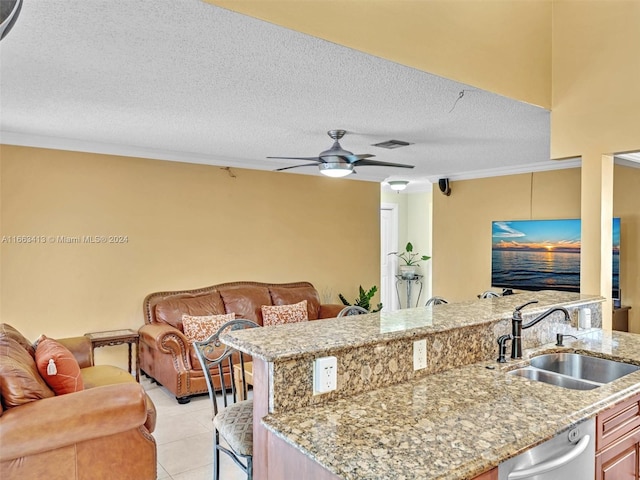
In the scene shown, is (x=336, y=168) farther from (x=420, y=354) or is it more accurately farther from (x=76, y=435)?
(x=76, y=435)

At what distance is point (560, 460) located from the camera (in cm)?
150

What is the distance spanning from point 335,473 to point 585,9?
336cm

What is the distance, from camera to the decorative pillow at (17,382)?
7.79 ft

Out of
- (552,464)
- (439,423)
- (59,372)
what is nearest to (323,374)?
(439,423)

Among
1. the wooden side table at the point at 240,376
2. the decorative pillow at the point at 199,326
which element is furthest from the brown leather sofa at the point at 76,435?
the decorative pillow at the point at 199,326

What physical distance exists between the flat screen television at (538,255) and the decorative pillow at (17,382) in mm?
5280

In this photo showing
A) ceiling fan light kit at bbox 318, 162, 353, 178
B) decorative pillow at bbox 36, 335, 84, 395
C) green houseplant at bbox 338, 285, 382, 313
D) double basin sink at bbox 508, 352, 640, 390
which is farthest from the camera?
green houseplant at bbox 338, 285, 382, 313

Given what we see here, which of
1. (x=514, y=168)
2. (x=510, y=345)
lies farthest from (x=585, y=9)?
(x=514, y=168)

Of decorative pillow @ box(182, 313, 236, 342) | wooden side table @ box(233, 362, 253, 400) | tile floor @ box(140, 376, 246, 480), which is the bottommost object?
tile floor @ box(140, 376, 246, 480)

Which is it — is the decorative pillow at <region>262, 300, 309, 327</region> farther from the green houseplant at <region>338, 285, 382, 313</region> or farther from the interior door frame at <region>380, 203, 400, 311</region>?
the interior door frame at <region>380, 203, 400, 311</region>

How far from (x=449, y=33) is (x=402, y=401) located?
79.5 inches

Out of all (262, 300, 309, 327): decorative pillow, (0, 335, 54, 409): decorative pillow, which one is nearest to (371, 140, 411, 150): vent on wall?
(262, 300, 309, 327): decorative pillow

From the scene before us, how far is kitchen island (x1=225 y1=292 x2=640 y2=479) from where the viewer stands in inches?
50.5

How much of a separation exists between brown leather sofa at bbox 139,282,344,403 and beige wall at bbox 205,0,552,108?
317 centimetres
